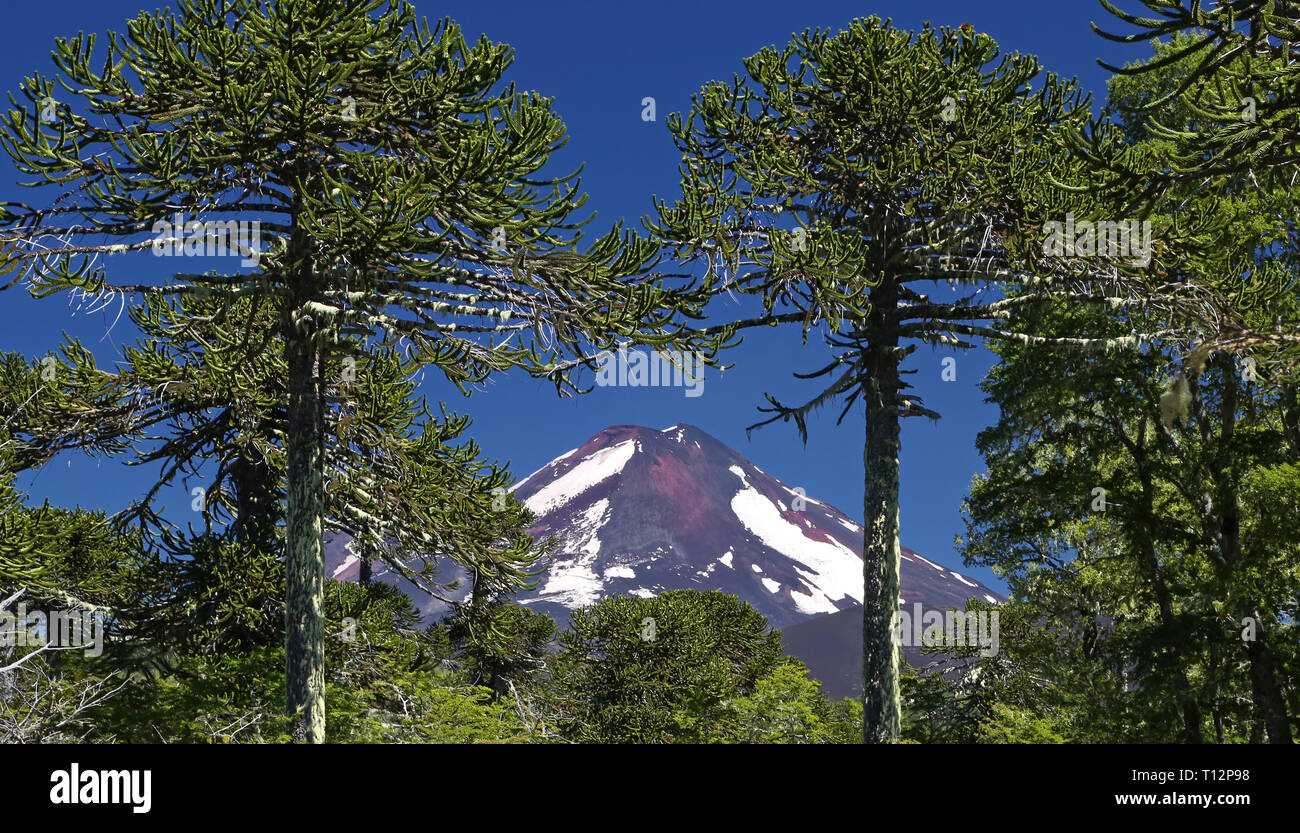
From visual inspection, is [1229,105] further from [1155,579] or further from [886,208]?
[1155,579]

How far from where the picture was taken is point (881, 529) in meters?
15.5

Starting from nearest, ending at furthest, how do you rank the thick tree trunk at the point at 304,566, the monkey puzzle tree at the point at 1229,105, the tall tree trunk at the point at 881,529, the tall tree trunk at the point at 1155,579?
the monkey puzzle tree at the point at 1229,105 → the thick tree trunk at the point at 304,566 → the tall tree trunk at the point at 881,529 → the tall tree trunk at the point at 1155,579

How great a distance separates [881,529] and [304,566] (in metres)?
8.61

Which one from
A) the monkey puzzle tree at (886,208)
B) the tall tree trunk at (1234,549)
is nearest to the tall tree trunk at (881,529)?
the monkey puzzle tree at (886,208)

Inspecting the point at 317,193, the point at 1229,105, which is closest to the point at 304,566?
the point at 317,193

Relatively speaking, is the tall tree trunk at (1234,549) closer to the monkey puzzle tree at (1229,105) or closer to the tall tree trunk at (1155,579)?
the tall tree trunk at (1155,579)

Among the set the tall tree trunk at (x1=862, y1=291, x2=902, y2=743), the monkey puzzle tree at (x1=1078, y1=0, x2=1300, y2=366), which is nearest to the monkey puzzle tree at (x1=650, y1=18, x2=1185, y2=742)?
the tall tree trunk at (x1=862, y1=291, x2=902, y2=743)

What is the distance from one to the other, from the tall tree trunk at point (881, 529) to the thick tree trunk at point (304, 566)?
7916mm

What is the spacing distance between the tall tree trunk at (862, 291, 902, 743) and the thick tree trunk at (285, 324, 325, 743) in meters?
7.92

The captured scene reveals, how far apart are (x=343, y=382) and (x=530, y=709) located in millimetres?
11208

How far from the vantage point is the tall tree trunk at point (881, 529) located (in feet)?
49.6

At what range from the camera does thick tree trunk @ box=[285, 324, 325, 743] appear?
44.0 ft

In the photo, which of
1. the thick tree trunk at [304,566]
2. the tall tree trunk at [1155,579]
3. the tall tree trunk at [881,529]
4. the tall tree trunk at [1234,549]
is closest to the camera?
the thick tree trunk at [304,566]
